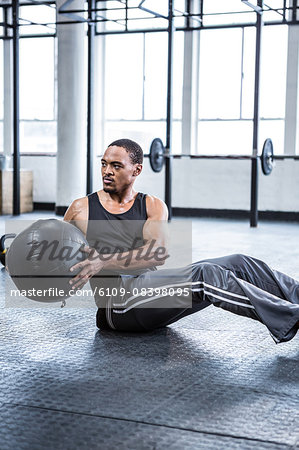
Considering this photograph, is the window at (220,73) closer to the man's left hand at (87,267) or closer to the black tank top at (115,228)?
the black tank top at (115,228)

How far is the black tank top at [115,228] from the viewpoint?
98.9 inches

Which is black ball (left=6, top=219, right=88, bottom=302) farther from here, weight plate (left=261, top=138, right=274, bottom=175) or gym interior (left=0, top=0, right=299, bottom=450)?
weight plate (left=261, top=138, right=274, bottom=175)

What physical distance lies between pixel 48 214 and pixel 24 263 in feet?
19.8

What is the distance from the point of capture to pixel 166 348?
2.44 metres

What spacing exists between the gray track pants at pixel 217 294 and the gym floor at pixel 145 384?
5.2 inches

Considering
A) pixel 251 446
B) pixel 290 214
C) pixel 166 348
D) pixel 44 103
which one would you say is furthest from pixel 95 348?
pixel 44 103

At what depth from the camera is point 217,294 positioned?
2.28 m

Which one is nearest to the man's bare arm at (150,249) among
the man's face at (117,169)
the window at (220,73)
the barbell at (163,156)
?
the man's face at (117,169)

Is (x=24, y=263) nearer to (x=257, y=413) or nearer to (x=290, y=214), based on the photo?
(x=257, y=413)

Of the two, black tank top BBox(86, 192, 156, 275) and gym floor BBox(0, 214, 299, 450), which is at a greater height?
black tank top BBox(86, 192, 156, 275)

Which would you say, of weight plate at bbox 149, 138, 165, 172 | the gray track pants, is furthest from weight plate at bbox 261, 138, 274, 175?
the gray track pants

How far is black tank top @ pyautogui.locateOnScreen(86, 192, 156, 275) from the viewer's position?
8.24 feet

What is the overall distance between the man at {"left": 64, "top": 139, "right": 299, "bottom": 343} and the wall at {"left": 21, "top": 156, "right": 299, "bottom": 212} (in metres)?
5.40

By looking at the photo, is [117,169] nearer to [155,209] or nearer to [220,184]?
[155,209]
